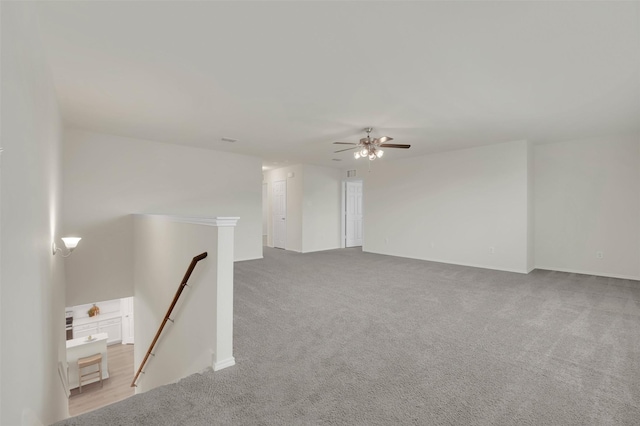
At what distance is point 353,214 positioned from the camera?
884cm

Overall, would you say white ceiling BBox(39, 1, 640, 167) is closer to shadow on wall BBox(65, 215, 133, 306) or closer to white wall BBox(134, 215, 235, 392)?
white wall BBox(134, 215, 235, 392)

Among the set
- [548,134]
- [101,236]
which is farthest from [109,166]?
[548,134]

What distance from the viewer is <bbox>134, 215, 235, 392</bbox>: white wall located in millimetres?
2398


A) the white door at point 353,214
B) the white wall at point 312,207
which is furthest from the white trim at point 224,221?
the white door at point 353,214

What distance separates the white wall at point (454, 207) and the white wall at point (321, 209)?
1002 mm

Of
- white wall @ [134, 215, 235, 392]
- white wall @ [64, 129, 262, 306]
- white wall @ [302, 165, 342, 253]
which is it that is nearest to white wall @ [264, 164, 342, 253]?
white wall @ [302, 165, 342, 253]

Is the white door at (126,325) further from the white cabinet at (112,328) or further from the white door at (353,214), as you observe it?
the white door at (353,214)

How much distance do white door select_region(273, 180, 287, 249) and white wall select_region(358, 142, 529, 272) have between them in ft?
7.85

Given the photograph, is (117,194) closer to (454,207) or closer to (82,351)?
(82,351)

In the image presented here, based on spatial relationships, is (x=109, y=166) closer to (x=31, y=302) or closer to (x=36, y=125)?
(x=36, y=125)

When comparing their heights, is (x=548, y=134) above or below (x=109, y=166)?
above

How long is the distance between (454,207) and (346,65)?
4.59m

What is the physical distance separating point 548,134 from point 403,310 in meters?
4.04

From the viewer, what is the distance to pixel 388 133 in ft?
15.3
